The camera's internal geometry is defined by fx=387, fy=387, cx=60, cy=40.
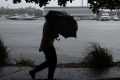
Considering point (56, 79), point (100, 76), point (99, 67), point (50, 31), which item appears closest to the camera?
point (50, 31)

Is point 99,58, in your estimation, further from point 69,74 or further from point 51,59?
point 51,59

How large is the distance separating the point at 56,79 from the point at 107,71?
7.17 feet

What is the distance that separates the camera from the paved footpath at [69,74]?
962 centimetres

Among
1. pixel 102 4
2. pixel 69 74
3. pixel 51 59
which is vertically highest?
pixel 102 4

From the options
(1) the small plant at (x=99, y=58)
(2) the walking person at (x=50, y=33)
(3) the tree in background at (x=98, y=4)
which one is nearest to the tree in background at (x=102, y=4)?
(3) the tree in background at (x=98, y=4)

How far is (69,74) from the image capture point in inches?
405

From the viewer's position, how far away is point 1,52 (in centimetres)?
1258

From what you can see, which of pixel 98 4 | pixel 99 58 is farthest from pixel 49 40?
pixel 99 58

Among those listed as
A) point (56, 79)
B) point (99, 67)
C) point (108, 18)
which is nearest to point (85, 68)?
point (99, 67)

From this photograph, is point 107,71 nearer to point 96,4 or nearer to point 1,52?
point 96,4

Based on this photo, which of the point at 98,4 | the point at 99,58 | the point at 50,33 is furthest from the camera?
the point at 99,58

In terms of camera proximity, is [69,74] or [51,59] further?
[69,74]

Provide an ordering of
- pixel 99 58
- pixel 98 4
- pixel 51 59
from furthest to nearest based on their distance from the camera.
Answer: pixel 99 58
pixel 98 4
pixel 51 59

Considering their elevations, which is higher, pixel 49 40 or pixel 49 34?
pixel 49 34
